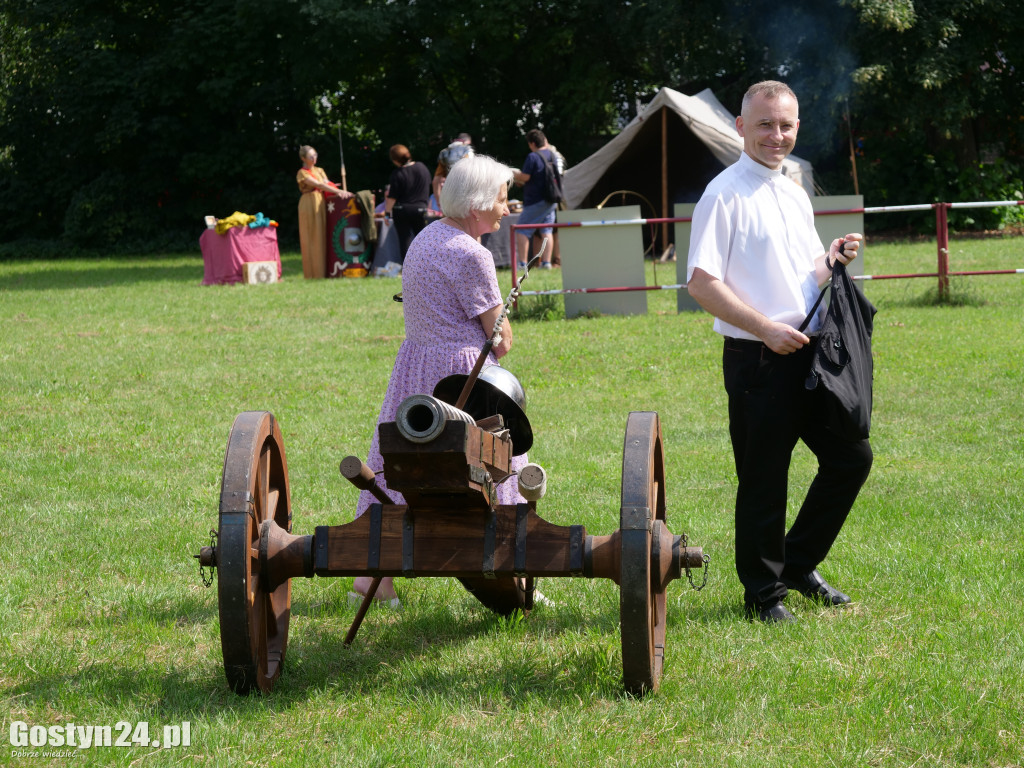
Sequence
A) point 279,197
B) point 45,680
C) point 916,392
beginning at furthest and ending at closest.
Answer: point 279,197
point 916,392
point 45,680

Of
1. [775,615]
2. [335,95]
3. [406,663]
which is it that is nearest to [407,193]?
[775,615]

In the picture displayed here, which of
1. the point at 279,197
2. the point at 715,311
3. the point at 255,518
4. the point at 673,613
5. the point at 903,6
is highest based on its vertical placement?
the point at 903,6

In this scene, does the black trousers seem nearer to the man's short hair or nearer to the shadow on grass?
the shadow on grass

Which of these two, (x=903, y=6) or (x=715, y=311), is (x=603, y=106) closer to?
(x=903, y=6)

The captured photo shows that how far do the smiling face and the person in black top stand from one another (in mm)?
13554

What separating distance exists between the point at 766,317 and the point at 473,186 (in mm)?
1132

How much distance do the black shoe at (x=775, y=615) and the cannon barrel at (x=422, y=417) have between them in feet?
5.72

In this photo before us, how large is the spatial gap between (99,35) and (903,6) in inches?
823

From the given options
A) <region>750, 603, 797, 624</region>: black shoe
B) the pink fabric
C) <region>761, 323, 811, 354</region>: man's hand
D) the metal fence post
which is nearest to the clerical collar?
<region>761, 323, 811, 354</region>: man's hand

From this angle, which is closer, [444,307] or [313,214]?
[444,307]

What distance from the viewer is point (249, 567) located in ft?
11.1

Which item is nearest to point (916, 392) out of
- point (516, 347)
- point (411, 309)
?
point (516, 347)

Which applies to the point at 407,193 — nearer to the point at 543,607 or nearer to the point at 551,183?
the point at 551,183

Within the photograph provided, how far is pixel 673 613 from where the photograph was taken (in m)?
4.45
